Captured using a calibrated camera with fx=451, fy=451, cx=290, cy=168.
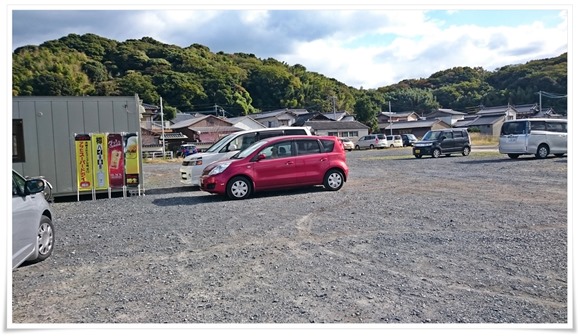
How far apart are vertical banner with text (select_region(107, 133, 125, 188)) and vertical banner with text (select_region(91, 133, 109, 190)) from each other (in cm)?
9

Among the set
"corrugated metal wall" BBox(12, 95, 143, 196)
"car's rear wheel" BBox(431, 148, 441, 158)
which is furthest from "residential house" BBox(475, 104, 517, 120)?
"corrugated metal wall" BBox(12, 95, 143, 196)

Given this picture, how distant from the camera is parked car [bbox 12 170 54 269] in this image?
14.0 feet

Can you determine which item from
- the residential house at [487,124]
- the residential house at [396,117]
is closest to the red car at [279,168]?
the residential house at [487,124]

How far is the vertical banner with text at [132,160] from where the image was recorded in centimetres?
1047

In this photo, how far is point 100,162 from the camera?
10352 mm

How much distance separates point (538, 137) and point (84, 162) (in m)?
15.3

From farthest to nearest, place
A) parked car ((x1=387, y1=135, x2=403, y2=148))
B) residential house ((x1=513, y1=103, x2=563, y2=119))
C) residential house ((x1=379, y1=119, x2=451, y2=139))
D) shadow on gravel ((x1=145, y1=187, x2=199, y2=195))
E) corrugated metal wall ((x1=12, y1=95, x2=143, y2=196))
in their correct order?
residential house ((x1=379, y1=119, x2=451, y2=139))
residential house ((x1=513, y1=103, x2=563, y2=119))
parked car ((x1=387, y1=135, x2=403, y2=148))
shadow on gravel ((x1=145, y1=187, x2=199, y2=195))
corrugated metal wall ((x1=12, y1=95, x2=143, y2=196))

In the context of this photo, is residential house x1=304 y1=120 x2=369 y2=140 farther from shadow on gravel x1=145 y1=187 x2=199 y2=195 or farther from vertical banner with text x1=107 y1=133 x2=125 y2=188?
vertical banner with text x1=107 y1=133 x2=125 y2=188

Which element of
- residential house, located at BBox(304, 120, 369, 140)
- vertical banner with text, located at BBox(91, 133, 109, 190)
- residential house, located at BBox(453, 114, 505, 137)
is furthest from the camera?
residential house, located at BBox(453, 114, 505, 137)

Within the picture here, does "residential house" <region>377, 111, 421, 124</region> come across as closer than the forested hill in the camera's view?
No

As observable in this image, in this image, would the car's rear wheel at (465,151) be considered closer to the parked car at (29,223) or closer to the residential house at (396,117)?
the parked car at (29,223)

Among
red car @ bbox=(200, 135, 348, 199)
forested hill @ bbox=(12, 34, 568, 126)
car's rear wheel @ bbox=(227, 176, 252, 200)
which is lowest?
car's rear wheel @ bbox=(227, 176, 252, 200)

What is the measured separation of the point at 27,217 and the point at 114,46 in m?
37.9
